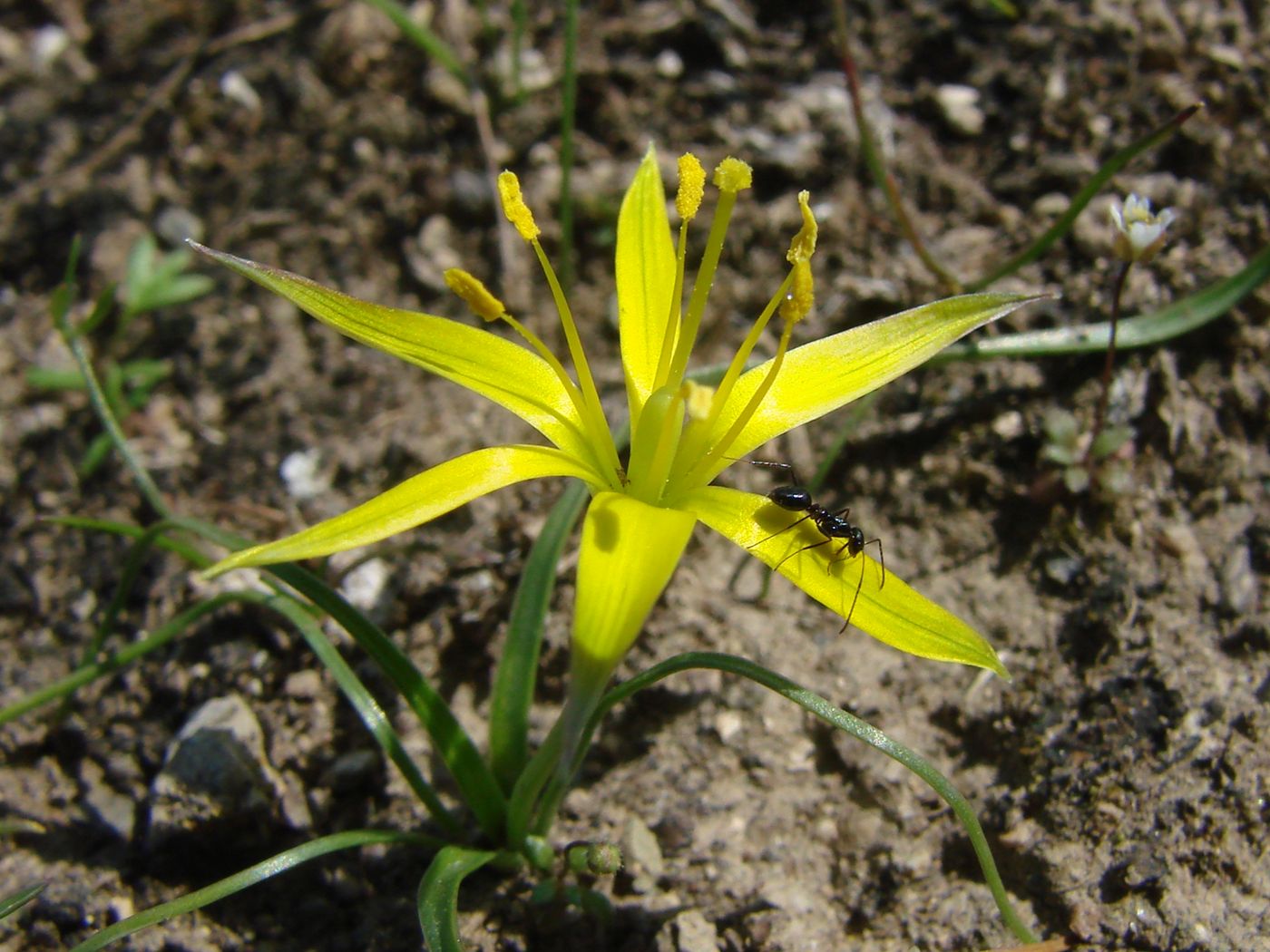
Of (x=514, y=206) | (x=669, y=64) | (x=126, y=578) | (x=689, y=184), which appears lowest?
(x=126, y=578)

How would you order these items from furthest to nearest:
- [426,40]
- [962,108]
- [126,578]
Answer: [962,108] → [426,40] → [126,578]

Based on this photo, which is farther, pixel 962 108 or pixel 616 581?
pixel 962 108

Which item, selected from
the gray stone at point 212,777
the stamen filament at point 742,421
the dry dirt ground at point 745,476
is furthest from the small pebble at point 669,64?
the gray stone at point 212,777

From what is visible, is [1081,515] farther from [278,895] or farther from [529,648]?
[278,895]

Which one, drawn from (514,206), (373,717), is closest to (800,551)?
(514,206)

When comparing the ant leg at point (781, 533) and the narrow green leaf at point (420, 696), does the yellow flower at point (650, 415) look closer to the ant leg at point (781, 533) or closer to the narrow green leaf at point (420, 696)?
the ant leg at point (781, 533)

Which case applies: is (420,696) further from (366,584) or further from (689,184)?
(689,184)

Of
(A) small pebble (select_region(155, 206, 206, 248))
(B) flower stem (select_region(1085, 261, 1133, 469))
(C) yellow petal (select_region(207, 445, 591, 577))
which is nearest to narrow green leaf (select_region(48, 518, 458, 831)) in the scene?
(C) yellow petal (select_region(207, 445, 591, 577))

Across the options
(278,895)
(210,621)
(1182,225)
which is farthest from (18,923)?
(1182,225)
